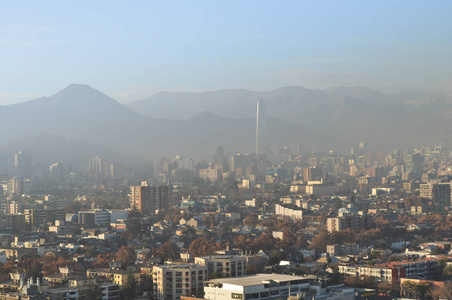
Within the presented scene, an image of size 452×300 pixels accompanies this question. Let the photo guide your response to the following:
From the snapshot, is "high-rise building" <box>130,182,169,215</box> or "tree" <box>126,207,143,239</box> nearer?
"tree" <box>126,207,143,239</box>

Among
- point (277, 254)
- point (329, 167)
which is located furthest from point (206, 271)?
point (329, 167)

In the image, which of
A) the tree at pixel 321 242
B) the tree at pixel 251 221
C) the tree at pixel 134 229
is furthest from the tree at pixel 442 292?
the tree at pixel 251 221

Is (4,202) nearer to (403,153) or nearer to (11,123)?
(403,153)

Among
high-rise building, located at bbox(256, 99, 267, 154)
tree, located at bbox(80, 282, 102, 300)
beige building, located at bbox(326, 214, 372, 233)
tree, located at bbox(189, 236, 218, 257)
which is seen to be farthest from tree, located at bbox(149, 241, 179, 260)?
high-rise building, located at bbox(256, 99, 267, 154)

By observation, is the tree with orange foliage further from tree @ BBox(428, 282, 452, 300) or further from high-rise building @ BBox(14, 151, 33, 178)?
high-rise building @ BBox(14, 151, 33, 178)

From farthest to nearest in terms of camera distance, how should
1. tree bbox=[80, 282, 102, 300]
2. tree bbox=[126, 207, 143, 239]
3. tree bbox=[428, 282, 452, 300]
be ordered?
tree bbox=[126, 207, 143, 239]
tree bbox=[428, 282, 452, 300]
tree bbox=[80, 282, 102, 300]

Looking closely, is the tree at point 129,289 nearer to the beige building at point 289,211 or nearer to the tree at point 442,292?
the tree at point 442,292
